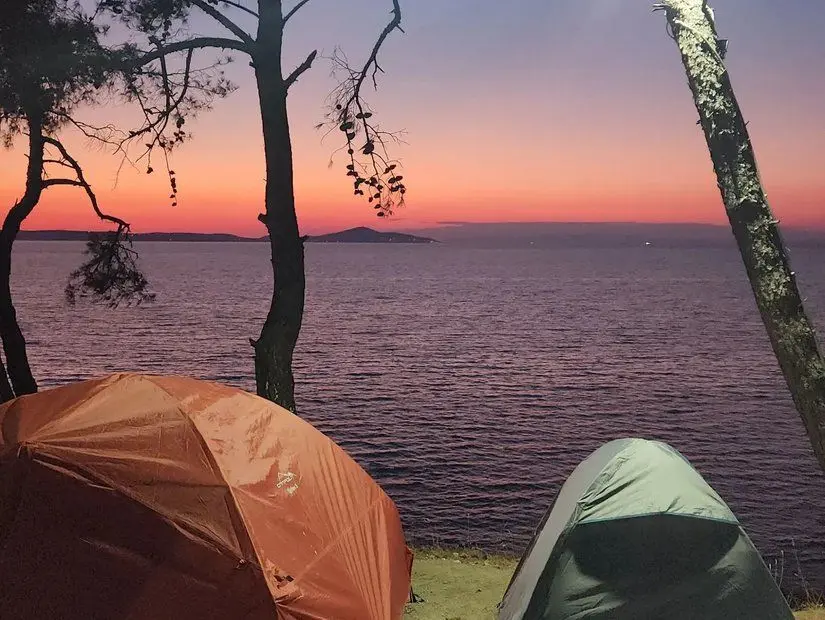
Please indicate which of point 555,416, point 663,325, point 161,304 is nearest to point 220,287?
point 161,304

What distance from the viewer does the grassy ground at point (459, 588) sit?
6.85m

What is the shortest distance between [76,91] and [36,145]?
2.36 meters

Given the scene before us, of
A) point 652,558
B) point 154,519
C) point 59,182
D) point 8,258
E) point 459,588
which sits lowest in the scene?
point 459,588

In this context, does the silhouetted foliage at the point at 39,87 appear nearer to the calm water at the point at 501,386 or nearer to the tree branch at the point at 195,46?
the tree branch at the point at 195,46

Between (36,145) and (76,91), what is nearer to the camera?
(76,91)

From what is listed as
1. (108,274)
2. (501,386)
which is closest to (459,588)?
(108,274)

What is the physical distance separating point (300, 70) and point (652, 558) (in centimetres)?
677

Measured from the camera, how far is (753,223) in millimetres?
6277

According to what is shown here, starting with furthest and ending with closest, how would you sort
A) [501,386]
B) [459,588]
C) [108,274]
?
[501,386] < [108,274] < [459,588]

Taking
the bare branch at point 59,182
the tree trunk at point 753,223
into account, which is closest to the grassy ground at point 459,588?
the tree trunk at point 753,223

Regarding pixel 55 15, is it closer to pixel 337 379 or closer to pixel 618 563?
pixel 618 563

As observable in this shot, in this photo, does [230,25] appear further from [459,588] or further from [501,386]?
[501,386]

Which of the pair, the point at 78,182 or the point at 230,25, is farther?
the point at 78,182

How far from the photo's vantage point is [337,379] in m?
37.9
